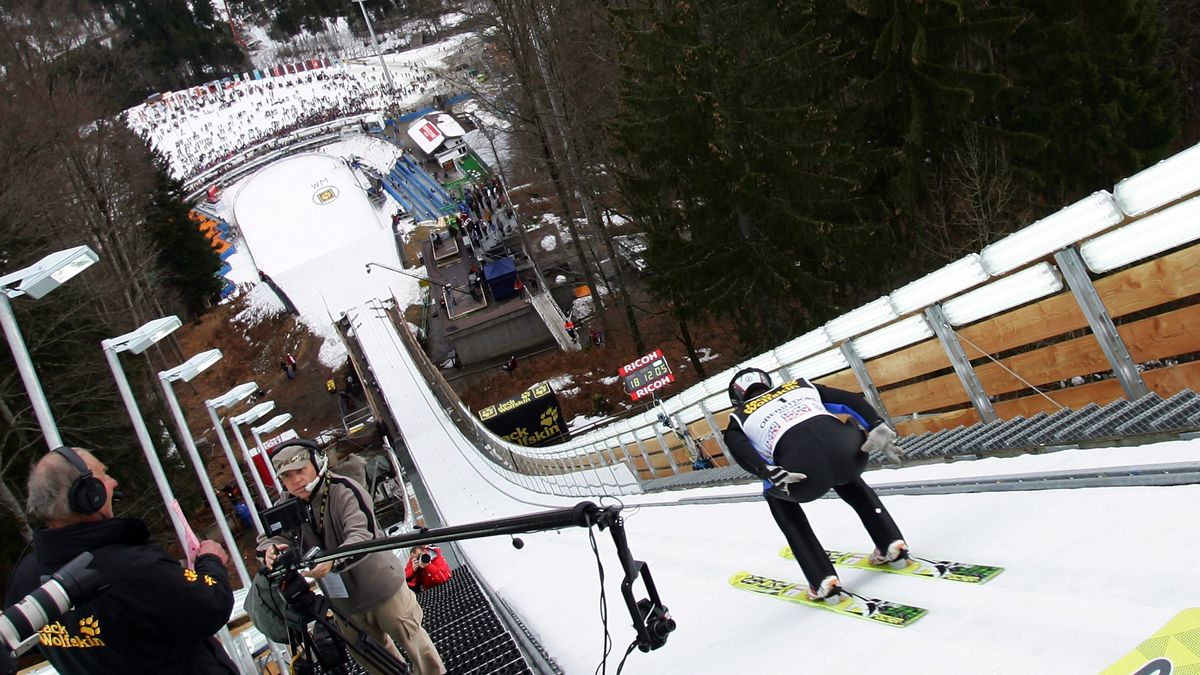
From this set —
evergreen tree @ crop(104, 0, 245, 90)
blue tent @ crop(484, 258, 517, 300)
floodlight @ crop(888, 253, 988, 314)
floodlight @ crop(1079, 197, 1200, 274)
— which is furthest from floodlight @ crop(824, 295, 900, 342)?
evergreen tree @ crop(104, 0, 245, 90)

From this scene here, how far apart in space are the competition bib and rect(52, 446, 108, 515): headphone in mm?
3148

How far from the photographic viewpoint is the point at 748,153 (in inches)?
915

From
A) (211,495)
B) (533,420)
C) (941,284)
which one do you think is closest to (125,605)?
(941,284)

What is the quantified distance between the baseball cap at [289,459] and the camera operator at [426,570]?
6601 mm

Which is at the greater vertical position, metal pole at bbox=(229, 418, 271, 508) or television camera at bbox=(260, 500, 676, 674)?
metal pole at bbox=(229, 418, 271, 508)

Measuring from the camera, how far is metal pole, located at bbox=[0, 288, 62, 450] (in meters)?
7.71

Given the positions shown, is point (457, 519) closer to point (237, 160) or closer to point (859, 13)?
point (859, 13)

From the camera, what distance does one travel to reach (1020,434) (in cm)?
635

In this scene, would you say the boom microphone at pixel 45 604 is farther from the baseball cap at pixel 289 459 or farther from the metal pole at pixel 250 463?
the metal pole at pixel 250 463

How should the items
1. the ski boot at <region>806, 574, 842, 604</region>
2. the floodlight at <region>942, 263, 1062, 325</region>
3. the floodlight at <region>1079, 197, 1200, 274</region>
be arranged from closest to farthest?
the ski boot at <region>806, 574, 842, 604</region> → the floodlight at <region>1079, 197, 1200, 274</region> → the floodlight at <region>942, 263, 1062, 325</region>

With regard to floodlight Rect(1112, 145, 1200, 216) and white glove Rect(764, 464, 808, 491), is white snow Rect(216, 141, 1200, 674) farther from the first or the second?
floodlight Rect(1112, 145, 1200, 216)

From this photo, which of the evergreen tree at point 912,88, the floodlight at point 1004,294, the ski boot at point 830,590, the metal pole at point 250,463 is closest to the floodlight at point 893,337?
the floodlight at point 1004,294

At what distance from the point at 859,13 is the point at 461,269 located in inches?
1311

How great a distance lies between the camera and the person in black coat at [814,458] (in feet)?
15.9
